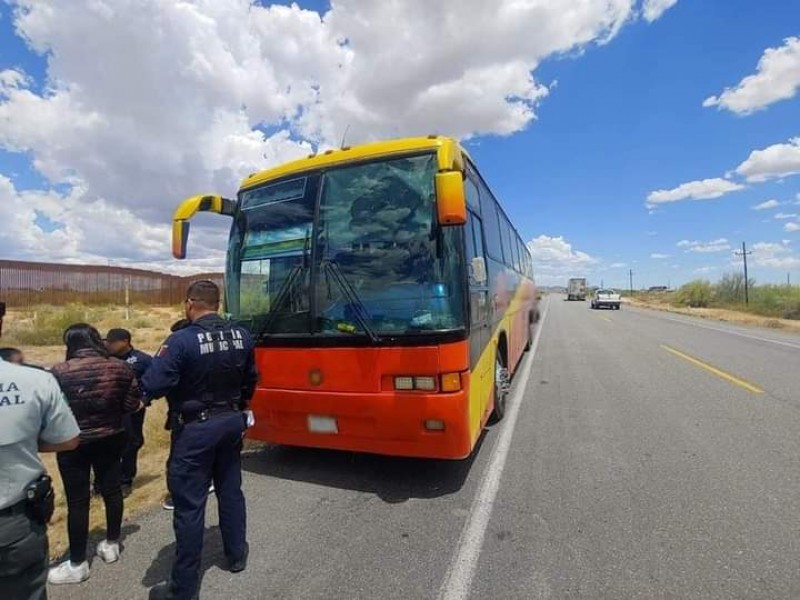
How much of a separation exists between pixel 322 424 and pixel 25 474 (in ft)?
8.45

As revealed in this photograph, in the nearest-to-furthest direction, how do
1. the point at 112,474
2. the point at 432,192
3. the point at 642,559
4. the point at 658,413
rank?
the point at 642,559 → the point at 112,474 → the point at 432,192 → the point at 658,413

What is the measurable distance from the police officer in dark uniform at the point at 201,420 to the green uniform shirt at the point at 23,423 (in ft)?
2.41

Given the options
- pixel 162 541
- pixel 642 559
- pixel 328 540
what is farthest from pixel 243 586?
pixel 642 559

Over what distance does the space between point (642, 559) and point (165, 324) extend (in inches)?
1088

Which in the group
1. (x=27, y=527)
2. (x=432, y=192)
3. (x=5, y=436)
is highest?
(x=432, y=192)

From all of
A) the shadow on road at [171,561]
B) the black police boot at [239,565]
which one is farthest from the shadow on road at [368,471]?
the black police boot at [239,565]

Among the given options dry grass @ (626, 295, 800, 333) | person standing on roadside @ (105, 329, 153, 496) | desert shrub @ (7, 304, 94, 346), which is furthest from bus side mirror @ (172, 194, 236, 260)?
dry grass @ (626, 295, 800, 333)

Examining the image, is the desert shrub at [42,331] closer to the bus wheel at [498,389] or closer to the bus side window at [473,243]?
the bus wheel at [498,389]

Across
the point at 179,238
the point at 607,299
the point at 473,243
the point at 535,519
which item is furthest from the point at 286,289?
the point at 607,299

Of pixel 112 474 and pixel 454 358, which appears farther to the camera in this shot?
pixel 454 358

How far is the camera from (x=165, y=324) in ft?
87.8

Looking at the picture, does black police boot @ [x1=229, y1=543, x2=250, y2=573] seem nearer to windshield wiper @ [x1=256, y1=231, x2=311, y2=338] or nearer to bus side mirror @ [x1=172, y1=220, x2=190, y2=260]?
windshield wiper @ [x1=256, y1=231, x2=311, y2=338]

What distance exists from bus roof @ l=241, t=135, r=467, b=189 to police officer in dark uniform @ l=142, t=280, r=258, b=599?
6.63ft

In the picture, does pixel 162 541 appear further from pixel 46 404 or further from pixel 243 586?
pixel 46 404
